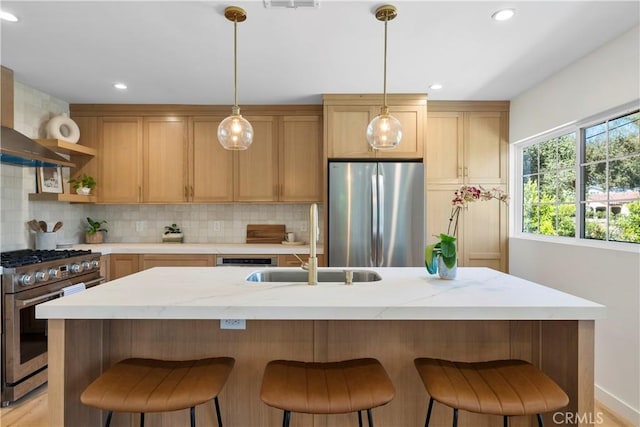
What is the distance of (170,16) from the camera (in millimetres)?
2059

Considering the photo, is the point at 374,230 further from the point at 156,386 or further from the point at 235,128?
the point at 156,386

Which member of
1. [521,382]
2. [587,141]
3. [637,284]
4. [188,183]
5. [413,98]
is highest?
[413,98]

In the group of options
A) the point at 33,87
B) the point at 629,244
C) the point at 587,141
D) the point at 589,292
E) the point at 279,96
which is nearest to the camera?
the point at 629,244

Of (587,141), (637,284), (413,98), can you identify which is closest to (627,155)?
(587,141)

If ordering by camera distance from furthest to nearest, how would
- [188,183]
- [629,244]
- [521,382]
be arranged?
[188,183] → [629,244] → [521,382]

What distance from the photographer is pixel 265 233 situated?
3.99 m

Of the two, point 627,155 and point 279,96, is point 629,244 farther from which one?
point 279,96

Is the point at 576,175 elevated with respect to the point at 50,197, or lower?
elevated

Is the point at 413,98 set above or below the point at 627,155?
above

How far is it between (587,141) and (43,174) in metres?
4.69

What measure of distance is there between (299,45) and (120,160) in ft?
8.10

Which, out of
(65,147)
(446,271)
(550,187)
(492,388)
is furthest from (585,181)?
(65,147)

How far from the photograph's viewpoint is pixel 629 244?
224 centimetres

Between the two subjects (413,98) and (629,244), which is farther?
(413,98)
